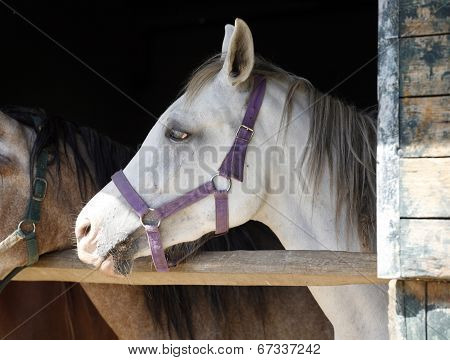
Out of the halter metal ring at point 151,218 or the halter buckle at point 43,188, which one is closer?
the halter metal ring at point 151,218

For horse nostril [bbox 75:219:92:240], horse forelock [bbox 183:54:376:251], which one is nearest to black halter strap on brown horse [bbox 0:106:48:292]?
horse nostril [bbox 75:219:92:240]

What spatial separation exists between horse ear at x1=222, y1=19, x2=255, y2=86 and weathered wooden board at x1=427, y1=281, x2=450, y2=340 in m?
0.86

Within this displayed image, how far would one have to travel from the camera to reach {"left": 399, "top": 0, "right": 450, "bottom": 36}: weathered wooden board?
55.0 inches

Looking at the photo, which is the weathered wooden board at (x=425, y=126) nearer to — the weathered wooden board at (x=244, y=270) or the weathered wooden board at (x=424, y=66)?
the weathered wooden board at (x=424, y=66)

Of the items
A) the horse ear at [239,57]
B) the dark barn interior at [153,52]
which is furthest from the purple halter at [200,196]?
the dark barn interior at [153,52]

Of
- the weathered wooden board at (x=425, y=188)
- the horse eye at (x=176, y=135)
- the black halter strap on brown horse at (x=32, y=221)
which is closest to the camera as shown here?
the weathered wooden board at (x=425, y=188)

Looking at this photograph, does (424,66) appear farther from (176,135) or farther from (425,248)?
(176,135)

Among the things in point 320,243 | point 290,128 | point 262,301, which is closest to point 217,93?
point 290,128

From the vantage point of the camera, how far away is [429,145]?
1383 mm

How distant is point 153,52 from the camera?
5.65 m

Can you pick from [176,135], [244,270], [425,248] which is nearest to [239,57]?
[176,135]

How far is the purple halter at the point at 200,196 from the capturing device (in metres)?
2.00

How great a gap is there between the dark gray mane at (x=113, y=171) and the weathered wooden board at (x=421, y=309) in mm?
1351

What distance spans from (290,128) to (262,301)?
92 cm
